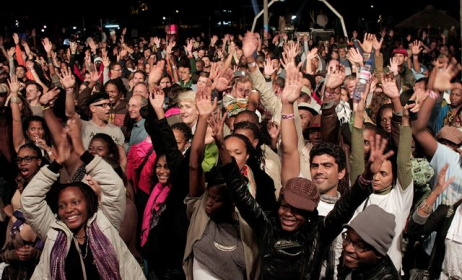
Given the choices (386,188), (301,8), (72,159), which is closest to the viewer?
(386,188)

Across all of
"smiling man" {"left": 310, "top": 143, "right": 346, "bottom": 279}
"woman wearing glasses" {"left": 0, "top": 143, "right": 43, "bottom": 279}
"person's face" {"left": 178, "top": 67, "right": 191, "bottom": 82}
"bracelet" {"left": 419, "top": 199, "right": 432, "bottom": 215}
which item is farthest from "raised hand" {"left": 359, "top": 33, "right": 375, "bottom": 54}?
"woman wearing glasses" {"left": 0, "top": 143, "right": 43, "bottom": 279}

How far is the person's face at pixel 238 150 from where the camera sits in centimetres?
542

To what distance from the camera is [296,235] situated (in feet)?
14.4

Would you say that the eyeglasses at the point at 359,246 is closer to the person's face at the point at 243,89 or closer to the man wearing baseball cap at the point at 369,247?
the man wearing baseball cap at the point at 369,247

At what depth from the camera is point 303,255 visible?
4.37 m

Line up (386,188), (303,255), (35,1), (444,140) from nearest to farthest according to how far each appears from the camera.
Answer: (303,255) < (386,188) < (444,140) < (35,1)

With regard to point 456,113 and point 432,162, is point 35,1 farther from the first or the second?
point 432,162

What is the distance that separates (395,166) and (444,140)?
1.00 metres

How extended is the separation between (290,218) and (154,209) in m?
1.73

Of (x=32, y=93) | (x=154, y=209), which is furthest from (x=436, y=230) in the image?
(x=32, y=93)

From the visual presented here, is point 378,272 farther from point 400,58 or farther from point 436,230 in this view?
point 400,58

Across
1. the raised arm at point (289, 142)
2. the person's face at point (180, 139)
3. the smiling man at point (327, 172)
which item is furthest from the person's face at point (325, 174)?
the person's face at point (180, 139)

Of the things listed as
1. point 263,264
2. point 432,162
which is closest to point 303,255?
point 263,264

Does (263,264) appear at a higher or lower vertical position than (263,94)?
lower
